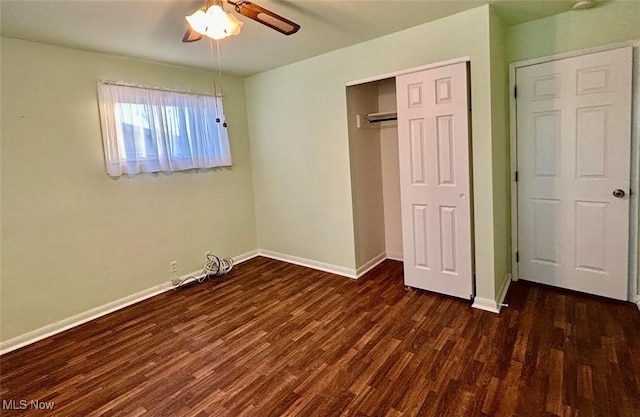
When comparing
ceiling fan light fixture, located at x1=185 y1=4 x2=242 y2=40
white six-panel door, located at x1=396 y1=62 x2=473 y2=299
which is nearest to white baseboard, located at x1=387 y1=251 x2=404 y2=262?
white six-panel door, located at x1=396 y1=62 x2=473 y2=299

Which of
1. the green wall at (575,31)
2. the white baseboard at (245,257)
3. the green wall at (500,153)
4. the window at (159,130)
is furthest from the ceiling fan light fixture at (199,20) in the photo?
the white baseboard at (245,257)

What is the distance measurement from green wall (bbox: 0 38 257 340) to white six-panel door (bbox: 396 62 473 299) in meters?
2.47

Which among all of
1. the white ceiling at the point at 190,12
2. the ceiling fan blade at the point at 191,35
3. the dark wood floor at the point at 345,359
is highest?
the white ceiling at the point at 190,12

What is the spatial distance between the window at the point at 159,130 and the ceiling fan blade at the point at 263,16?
194 centimetres

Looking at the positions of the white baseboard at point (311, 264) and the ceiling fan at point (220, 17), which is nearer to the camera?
the ceiling fan at point (220, 17)

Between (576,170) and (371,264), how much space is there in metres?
2.24

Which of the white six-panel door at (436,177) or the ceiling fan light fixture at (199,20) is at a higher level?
the ceiling fan light fixture at (199,20)

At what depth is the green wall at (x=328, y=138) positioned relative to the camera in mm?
2793

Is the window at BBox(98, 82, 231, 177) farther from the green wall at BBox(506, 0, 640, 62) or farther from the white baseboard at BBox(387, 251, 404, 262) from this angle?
the green wall at BBox(506, 0, 640, 62)

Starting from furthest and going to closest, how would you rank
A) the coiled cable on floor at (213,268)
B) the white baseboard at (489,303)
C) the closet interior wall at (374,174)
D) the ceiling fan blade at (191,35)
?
the coiled cable on floor at (213,268) → the closet interior wall at (374,174) → the white baseboard at (489,303) → the ceiling fan blade at (191,35)

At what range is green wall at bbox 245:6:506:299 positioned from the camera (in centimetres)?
279

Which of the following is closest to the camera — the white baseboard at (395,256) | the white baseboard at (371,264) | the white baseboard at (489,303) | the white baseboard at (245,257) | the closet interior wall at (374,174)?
the white baseboard at (489,303)

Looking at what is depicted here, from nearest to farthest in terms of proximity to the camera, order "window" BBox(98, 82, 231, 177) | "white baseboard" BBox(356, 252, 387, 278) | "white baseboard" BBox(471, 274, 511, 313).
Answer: "white baseboard" BBox(471, 274, 511, 313), "window" BBox(98, 82, 231, 177), "white baseboard" BBox(356, 252, 387, 278)

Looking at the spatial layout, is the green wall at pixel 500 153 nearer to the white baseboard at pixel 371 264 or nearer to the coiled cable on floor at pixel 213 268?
the white baseboard at pixel 371 264
